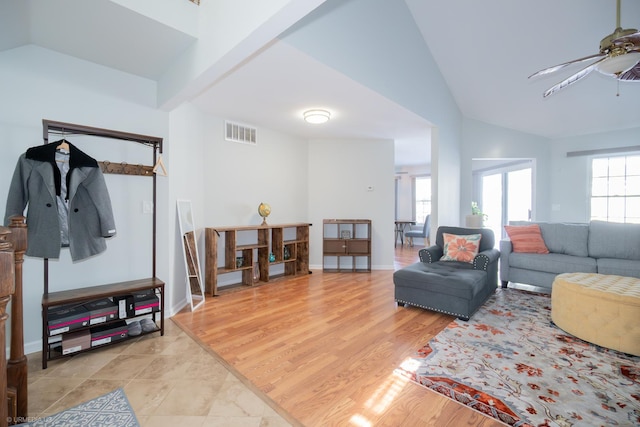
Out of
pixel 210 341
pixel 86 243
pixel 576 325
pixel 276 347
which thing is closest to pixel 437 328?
pixel 576 325

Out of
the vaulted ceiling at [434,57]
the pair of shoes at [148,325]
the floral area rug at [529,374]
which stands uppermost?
the vaulted ceiling at [434,57]

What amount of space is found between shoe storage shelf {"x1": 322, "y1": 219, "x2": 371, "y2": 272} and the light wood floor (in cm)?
108

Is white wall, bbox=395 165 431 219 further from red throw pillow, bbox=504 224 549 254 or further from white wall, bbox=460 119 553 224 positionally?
red throw pillow, bbox=504 224 549 254

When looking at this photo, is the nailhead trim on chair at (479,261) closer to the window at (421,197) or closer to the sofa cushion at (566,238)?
the sofa cushion at (566,238)

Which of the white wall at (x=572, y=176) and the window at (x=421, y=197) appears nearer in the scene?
the white wall at (x=572, y=176)

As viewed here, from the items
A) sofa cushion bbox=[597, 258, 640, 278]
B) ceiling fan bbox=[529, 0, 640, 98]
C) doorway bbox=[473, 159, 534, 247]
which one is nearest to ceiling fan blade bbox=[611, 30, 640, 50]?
ceiling fan bbox=[529, 0, 640, 98]

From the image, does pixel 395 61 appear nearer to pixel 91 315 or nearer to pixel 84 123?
pixel 84 123

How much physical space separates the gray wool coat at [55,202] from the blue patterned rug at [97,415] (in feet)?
3.53

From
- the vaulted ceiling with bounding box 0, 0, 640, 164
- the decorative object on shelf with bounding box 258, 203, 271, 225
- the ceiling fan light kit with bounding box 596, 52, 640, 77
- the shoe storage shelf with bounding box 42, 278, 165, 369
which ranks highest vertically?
the vaulted ceiling with bounding box 0, 0, 640, 164

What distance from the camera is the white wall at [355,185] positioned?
17.8 feet

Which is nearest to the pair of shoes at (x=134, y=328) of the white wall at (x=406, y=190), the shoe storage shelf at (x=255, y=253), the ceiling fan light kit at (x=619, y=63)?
the shoe storage shelf at (x=255, y=253)

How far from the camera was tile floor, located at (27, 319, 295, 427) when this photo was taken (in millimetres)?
1626

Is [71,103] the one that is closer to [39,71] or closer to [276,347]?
[39,71]

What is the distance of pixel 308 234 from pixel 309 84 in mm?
2576
